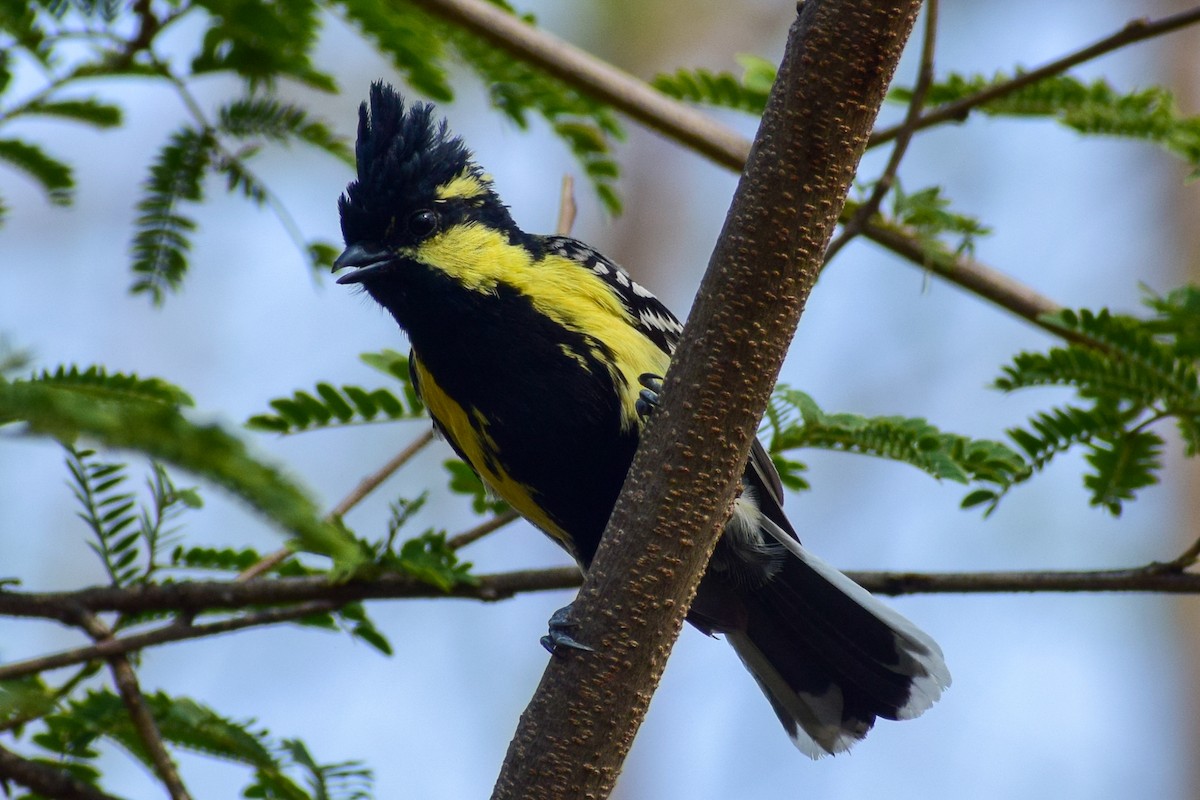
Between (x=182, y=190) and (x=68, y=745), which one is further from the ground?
(x=182, y=190)

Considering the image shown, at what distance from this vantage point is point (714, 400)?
2.11 m

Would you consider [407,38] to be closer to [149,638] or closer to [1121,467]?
[149,638]

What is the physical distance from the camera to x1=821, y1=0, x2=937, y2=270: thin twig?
10.1ft

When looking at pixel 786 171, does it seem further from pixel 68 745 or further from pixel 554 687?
pixel 68 745

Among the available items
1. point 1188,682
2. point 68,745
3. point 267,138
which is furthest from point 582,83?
point 1188,682

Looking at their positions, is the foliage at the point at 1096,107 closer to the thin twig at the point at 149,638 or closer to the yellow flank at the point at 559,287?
the yellow flank at the point at 559,287

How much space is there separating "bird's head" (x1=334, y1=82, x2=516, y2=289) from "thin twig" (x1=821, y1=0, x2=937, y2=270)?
1.12m

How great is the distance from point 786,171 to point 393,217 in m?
1.67

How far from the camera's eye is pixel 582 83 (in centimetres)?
349

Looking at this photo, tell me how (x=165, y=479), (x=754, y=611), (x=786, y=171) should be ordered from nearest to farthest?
1. (x=786, y=171)
2. (x=165, y=479)
3. (x=754, y=611)

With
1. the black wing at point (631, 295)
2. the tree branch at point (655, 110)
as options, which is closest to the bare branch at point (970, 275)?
the tree branch at point (655, 110)

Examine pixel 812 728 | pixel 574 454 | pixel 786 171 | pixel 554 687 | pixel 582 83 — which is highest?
pixel 582 83

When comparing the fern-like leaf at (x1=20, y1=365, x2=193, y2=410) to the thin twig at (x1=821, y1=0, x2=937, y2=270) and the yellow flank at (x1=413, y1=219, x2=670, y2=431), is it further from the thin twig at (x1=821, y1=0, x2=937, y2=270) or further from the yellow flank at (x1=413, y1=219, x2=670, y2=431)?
the thin twig at (x1=821, y1=0, x2=937, y2=270)

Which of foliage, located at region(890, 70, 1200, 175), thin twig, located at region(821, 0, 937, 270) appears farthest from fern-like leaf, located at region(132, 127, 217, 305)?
foliage, located at region(890, 70, 1200, 175)
